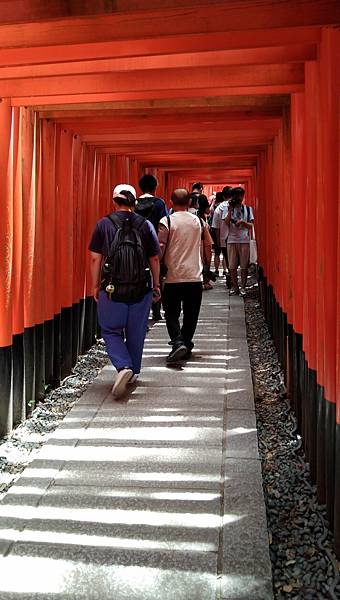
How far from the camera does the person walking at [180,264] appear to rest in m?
6.84

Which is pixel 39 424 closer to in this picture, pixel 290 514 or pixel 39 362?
pixel 39 362

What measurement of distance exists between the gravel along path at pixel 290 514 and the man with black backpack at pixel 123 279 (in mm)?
1274

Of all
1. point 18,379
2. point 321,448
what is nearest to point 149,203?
point 18,379

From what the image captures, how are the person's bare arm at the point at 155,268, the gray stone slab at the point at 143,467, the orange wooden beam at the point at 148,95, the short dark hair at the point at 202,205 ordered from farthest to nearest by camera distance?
the short dark hair at the point at 202,205 → the person's bare arm at the point at 155,268 → the orange wooden beam at the point at 148,95 → the gray stone slab at the point at 143,467

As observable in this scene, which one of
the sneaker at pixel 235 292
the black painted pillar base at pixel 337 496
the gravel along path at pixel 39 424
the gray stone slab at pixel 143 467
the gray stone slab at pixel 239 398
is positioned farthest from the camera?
the sneaker at pixel 235 292

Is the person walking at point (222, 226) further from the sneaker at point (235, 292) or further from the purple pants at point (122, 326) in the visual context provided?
the purple pants at point (122, 326)

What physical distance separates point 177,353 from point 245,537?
3.63 metres

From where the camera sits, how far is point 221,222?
1345 cm

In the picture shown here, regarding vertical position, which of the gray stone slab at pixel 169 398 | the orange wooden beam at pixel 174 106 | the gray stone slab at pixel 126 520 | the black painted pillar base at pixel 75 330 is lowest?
the gray stone slab at pixel 126 520

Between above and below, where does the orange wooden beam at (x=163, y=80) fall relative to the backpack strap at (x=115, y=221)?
above

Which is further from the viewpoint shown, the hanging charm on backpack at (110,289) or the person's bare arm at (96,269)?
the person's bare arm at (96,269)

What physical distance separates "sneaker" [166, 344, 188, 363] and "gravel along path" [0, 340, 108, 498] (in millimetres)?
902

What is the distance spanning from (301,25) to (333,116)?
19.6 inches

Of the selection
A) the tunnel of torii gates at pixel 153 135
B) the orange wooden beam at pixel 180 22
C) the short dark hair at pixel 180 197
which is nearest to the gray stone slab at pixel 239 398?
the tunnel of torii gates at pixel 153 135
